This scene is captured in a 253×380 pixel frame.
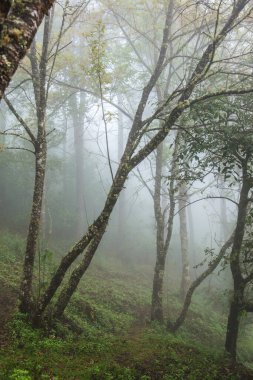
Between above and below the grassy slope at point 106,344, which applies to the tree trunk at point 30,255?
above

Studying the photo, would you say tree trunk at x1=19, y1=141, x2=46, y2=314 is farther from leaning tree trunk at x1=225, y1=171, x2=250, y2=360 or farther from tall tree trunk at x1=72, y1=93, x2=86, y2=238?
tall tree trunk at x1=72, y1=93, x2=86, y2=238

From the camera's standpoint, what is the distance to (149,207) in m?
40.2

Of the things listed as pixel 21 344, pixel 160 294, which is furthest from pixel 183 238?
pixel 21 344

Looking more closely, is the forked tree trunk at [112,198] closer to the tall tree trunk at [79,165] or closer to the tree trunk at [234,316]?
the tree trunk at [234,316]

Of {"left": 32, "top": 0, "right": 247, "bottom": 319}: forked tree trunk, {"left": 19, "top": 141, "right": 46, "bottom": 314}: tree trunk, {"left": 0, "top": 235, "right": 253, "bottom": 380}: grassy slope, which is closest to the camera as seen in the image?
{"left": 0, "top": 235, "right": 253, "bottom": 380}: grassy slope

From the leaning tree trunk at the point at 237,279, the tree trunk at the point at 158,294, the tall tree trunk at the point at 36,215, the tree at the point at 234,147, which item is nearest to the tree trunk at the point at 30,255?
the tall tree trunk at the point at 36,215

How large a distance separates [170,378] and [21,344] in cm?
291

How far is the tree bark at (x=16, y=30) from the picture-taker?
2.93m

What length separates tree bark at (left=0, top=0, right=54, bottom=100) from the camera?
293cm

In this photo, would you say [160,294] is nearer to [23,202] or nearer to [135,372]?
[135,372]

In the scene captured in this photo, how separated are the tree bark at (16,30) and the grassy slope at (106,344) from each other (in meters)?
4.12

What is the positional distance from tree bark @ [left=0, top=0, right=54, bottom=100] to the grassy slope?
4.12 metres

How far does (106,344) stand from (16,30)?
23.0ft

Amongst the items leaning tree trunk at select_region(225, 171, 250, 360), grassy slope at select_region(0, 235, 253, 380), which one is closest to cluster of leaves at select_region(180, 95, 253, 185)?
leaning tree trunk at select_region(225, 171, 250, 360)
